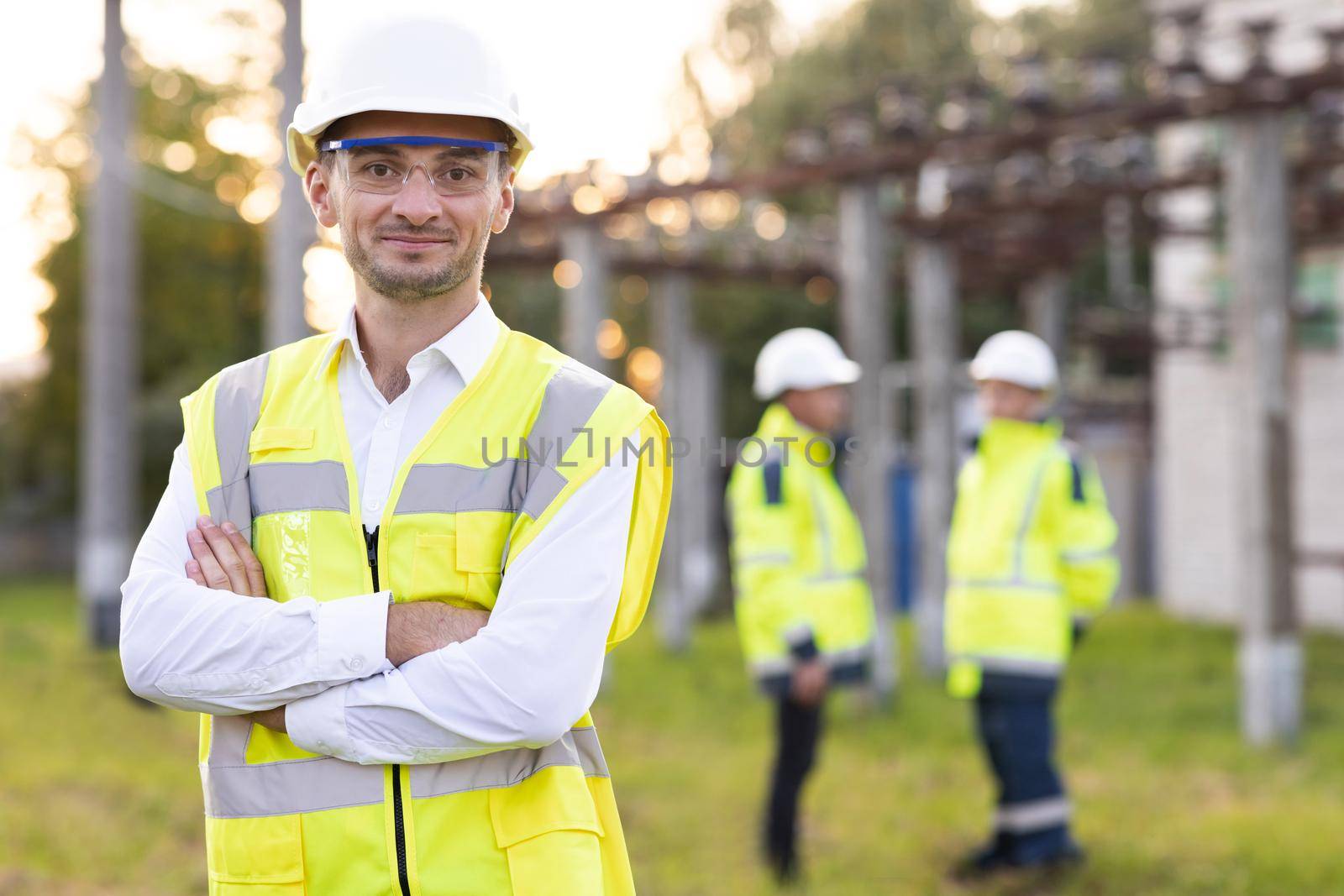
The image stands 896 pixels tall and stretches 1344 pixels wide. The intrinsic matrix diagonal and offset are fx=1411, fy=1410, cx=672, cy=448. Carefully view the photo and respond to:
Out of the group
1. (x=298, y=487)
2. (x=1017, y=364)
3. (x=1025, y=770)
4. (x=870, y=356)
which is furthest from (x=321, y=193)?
(x=870, y=356)

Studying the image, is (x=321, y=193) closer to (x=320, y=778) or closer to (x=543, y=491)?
(x=543, y=491)

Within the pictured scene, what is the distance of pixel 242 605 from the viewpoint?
2.03 m

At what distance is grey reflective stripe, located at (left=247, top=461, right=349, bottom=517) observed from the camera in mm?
2072

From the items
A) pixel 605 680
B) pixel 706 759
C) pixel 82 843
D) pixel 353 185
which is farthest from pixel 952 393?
pixel 353 185

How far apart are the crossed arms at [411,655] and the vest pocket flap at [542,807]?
9cm

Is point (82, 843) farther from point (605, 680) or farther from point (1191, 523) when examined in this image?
point (1191, 523)

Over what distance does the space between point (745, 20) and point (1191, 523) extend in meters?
14.8

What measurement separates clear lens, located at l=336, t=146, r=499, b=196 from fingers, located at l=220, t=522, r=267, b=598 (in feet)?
1.80

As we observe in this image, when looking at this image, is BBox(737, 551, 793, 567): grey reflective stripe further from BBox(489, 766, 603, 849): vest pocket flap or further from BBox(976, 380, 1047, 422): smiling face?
BBox(489, 766, 603, 849): vest pocket flap

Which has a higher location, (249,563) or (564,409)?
(564,409)

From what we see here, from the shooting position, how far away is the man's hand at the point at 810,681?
5.46 metres

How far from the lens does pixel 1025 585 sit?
555 centimetres

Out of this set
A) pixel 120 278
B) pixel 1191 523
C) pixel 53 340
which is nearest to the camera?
pixel 120 278

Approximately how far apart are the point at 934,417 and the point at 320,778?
9.87 meters
